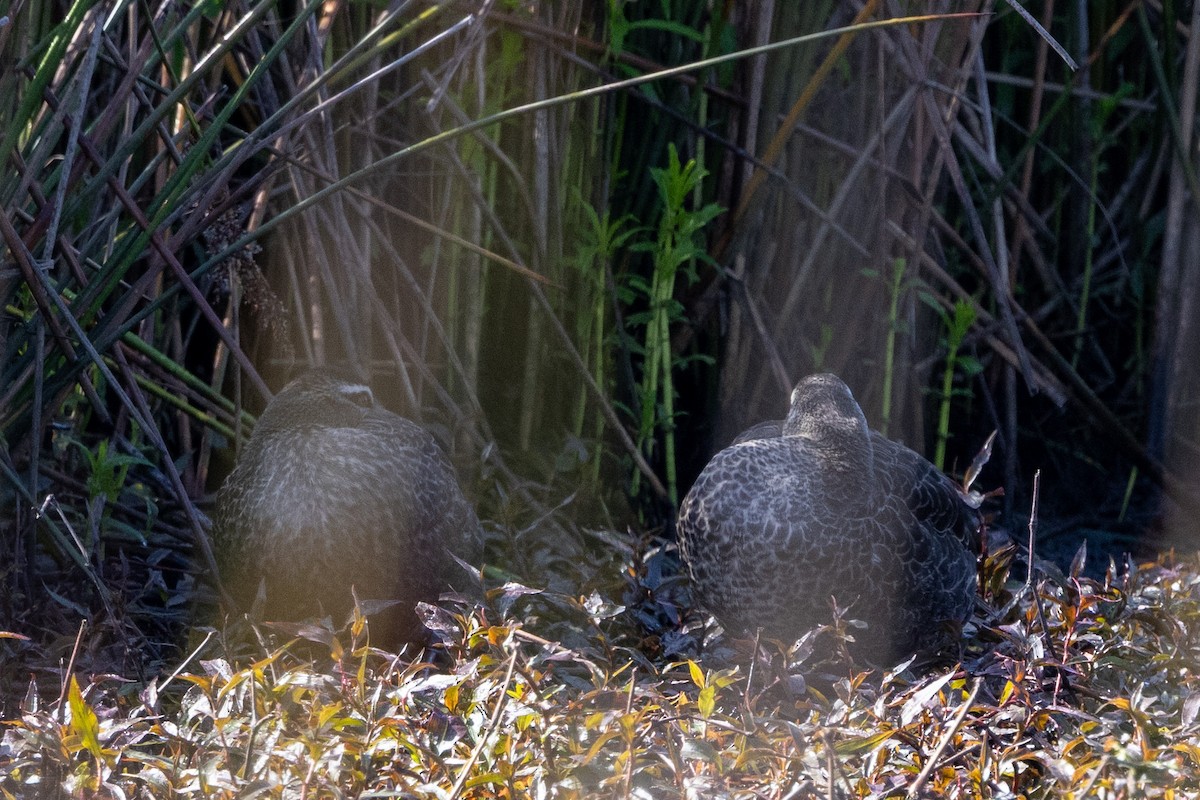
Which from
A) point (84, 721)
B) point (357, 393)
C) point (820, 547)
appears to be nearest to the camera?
point (84, 721)

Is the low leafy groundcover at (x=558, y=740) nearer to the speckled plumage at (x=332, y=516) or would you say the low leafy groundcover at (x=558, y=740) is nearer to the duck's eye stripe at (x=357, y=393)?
the speckled plumage at (x=332, y=516)

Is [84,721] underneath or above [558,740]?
above

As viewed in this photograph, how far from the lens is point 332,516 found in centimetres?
331

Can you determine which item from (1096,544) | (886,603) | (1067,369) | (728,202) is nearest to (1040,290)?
(1067,369)

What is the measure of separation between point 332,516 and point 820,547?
1.17 metres

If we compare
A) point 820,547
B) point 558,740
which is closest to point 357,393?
point 820,547

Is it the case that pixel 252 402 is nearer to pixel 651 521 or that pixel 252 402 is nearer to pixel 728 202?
pixel 651 521

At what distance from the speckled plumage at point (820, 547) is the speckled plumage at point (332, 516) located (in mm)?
670

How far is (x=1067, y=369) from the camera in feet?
14.4

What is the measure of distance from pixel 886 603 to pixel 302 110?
1.97m

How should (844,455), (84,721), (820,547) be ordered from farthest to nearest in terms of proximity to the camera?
(844,455)
(820,547)
(84,721)

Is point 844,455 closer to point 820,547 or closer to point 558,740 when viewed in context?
point 820,547

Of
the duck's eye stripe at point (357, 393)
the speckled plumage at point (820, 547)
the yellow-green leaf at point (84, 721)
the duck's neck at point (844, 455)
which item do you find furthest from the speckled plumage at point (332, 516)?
the yellow-green leaf at point (84, 721)

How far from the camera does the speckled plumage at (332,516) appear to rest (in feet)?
10.8
